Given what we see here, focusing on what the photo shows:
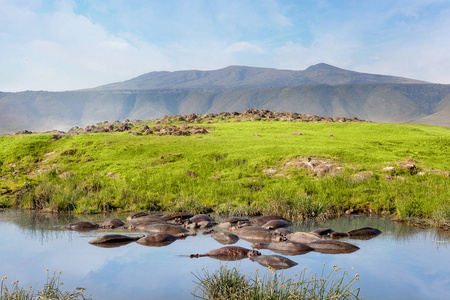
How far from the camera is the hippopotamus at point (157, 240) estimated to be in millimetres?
13369

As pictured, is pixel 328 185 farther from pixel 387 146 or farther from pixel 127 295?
pixel 127 295

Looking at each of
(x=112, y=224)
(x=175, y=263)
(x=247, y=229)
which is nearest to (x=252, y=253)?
(x=175, y=263)

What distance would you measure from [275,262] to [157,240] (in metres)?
4.28

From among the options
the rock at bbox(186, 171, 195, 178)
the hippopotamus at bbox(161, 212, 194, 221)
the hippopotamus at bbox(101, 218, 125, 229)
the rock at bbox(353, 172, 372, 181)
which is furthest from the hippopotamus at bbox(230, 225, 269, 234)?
the rock at bbox(186, 171, 195, 178)

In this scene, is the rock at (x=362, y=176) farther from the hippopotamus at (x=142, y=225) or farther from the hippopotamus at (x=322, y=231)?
the hippopotamus at (x=142, y=225)

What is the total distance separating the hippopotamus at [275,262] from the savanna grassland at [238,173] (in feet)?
22.4

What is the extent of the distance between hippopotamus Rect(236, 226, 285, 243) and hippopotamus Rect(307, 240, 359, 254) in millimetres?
1117

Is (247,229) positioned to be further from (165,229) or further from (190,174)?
(190,174)

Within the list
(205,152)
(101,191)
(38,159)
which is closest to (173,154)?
(205,152)

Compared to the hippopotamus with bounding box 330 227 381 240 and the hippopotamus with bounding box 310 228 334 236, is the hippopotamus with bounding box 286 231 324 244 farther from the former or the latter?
the hippopotamus with bounding box 330 227 381 240

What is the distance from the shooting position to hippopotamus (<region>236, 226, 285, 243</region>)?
13280mm

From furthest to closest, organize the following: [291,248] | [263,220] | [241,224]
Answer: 1. [263,220]
2. [241,224]
3. [291,248]

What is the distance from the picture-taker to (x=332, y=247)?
1231cm

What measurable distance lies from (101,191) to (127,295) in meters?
12.6
